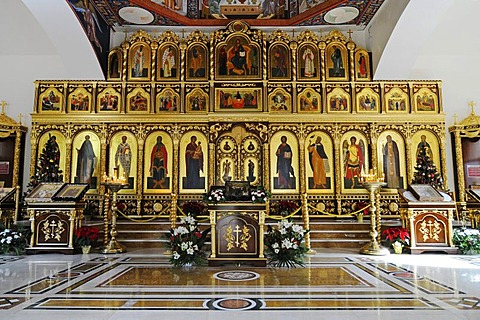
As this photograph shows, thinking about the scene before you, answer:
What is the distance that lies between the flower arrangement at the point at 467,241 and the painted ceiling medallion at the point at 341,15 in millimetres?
7305

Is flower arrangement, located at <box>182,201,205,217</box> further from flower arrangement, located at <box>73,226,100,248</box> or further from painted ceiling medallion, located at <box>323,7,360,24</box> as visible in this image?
painted ceiling medallion, located at <box>323,7,360,24</box>

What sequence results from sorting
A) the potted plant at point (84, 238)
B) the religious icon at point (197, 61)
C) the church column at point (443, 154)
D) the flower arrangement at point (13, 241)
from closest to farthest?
1. the flower arrangement at point (13, 241)
2. the potted plant at point (84, 238)
3. the church column at point (443, 154)
4. the religious icon at point (197, 61)

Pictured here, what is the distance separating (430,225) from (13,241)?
9.34 metres

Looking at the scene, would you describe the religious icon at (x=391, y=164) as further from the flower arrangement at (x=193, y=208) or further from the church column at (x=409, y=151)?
the flower arrangement at (x=193, y=208)

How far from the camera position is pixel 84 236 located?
851 cm

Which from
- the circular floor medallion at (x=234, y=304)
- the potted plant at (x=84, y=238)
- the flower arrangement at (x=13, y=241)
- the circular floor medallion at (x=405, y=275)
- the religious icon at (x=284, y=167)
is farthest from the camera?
the religious icon at (x=284, y=167)

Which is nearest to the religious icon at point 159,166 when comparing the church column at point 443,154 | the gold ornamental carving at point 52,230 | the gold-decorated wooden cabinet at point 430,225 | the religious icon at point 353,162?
the gold ornamental carving at point 52,230

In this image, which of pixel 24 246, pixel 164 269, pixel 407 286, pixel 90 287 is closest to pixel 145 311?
pixel 90 287

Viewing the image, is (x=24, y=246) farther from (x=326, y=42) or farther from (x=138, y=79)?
(x=326, y=42)

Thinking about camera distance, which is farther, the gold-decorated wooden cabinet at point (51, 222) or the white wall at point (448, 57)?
the white wall at point (448, 57)

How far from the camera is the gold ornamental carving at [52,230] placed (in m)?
8.37

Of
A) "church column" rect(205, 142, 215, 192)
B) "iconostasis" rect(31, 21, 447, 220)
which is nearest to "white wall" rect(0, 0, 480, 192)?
"iconostasis" rect(31, 21, 447, 220)

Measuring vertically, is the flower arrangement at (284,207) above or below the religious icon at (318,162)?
below

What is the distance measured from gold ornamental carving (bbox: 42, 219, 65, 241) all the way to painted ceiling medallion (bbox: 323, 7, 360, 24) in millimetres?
9909
